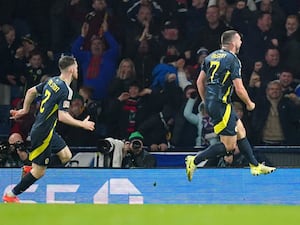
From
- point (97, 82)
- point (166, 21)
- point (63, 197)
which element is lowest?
point (63, 197)

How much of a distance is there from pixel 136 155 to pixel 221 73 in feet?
8.87

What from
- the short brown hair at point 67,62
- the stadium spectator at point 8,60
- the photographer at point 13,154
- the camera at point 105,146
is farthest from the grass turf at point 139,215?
the stadium spectator at point 8,60

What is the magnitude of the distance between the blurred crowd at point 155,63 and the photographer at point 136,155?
2.72ft

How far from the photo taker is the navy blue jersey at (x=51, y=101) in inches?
489

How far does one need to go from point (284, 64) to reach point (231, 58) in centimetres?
383

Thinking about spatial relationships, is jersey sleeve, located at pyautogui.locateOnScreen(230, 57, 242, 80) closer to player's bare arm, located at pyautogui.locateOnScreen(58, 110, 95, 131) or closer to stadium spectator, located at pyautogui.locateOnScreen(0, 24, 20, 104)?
player's bare arm, located at pyautogui.locateOnScreen(58, 110, 95, 131)

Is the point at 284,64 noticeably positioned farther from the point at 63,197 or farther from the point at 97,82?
the point at 63,197

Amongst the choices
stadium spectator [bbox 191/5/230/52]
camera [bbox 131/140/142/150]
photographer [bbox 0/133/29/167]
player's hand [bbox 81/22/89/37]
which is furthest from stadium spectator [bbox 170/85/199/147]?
photographer [bbox 0/133/29/167]

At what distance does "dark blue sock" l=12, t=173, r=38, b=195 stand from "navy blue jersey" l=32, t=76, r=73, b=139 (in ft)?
1.70

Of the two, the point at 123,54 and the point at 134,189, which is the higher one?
the point at 123,54

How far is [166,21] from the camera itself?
649 inches

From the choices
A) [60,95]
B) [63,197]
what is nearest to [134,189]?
[63,197]

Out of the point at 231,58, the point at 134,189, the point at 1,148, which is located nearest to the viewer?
the point at 231,58

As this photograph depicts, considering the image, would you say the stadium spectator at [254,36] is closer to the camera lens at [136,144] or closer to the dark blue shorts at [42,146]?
the camera lens at [136,144]
